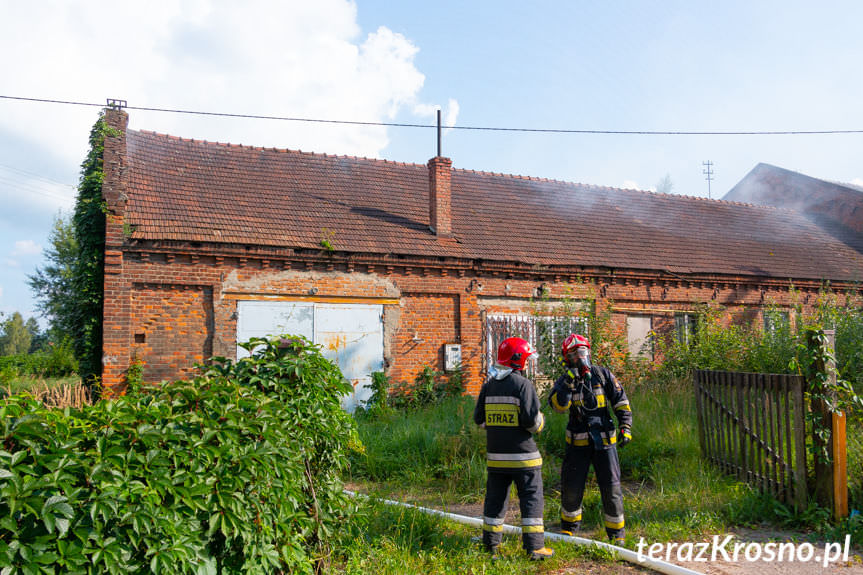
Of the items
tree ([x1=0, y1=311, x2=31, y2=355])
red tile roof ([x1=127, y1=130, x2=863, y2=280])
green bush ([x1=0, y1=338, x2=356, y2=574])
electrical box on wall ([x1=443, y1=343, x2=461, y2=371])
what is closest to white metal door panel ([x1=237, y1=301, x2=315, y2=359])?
red tile roof ([x1=127, y1=130, x2=863, y2=280])

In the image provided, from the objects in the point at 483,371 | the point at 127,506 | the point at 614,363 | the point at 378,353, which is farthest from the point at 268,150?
the point at 127,506

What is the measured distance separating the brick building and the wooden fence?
6934mm

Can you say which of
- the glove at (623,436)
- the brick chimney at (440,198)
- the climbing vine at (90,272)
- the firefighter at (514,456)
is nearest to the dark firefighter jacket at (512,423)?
the firefighter at (514,456)

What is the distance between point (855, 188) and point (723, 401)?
22321 millimetres

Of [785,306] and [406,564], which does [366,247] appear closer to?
[406,564]

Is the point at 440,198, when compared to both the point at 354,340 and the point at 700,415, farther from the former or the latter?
the point at 700,415

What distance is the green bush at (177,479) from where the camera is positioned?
2.37 meters

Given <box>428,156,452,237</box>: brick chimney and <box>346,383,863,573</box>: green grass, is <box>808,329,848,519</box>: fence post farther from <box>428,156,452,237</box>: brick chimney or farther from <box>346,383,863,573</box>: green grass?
<box>428,156,452,237</box>: brick chimney

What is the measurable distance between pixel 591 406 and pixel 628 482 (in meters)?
2.12

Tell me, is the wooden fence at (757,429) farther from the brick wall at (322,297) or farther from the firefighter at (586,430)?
the brick wall at (322,297)

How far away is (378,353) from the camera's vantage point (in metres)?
12.6

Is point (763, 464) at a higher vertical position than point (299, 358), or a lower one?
lower

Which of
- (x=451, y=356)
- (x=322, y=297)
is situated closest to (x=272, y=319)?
(x=322, y=297)

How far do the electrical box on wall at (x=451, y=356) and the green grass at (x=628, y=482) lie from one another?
11.3 feet
